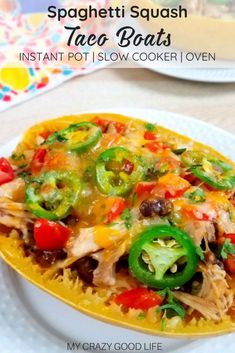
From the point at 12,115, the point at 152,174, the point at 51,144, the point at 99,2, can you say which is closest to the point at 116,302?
the point at 152,174

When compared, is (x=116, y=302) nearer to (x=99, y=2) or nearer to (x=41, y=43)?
(x=41, y=43)

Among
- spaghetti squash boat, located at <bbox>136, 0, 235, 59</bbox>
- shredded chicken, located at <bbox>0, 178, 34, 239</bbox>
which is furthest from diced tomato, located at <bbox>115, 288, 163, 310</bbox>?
spaghetti squash boat, located at <bbox>136, 0, 235, 59</bbox>

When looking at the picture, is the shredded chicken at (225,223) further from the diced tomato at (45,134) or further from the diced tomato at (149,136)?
the diced tomato at (45,134)

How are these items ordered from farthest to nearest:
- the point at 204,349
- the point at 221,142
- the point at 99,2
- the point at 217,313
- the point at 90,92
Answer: the point at 99,2 → the point at 90,92 → the point at 221,142 → the point at 204,349 → the point at 217,313

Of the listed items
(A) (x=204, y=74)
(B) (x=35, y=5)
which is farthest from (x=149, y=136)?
(B) (x=35, y=5)

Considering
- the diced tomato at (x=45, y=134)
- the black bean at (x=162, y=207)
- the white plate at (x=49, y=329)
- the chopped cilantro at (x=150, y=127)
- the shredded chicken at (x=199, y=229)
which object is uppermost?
the chopped cilantro at (x=150, y=127)

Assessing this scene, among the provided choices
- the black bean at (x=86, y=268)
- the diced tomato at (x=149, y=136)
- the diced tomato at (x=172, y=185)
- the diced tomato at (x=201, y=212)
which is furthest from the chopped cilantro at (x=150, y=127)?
the black bean at (x=86, y=268)

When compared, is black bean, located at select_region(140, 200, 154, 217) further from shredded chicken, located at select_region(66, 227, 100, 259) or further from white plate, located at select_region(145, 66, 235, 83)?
white plate, located at select_region(145, 66, 235, 83)
